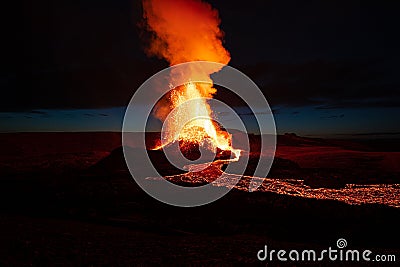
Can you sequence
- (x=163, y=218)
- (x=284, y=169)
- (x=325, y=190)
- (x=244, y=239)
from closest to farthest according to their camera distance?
(x=244, y=239), (x=163, y=218), (x=325, y=190), (x=284, y=169)

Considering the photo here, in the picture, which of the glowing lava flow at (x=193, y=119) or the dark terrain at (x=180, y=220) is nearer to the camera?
the dark terrain at (x=180, y=220)

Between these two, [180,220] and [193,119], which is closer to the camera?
[180,220]

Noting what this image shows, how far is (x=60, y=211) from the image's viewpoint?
14023 mm

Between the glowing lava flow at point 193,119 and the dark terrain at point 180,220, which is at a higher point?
the glowing lava flow at point 193,119

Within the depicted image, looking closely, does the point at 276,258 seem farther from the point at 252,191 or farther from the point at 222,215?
the point at 252,191

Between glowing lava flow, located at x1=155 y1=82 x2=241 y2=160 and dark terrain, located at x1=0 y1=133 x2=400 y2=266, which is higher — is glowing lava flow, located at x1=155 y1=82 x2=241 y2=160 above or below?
above

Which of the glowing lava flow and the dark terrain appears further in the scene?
the glowing lava flow

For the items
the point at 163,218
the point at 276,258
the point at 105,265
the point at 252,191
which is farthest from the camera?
the point at 252,191

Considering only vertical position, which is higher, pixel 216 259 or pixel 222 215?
pixel 222 215

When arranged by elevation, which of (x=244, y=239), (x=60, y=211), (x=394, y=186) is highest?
(x=394, y=186)

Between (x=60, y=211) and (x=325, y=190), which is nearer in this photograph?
(x=60, y=211)

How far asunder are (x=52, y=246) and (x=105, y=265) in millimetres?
2201

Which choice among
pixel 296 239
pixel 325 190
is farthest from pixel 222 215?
pixel 325 190

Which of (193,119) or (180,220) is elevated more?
(193,119)
